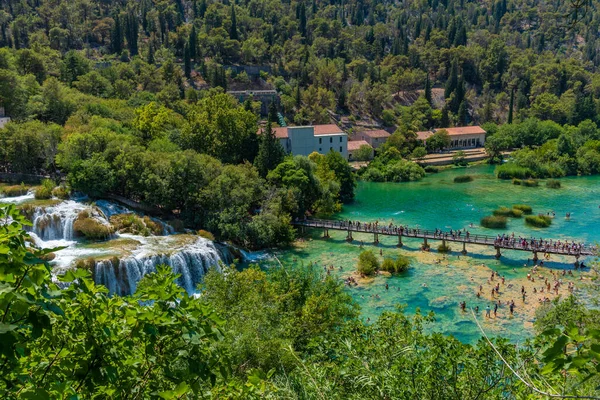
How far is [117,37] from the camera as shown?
9188 centimetres

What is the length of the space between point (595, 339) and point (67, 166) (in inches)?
1512

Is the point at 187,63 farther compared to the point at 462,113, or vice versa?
the point at 462,113

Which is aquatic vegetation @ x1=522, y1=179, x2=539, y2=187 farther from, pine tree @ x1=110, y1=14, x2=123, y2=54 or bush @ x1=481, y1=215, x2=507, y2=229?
pine tree @ x1=110, y1=14, x2=123, y2=54

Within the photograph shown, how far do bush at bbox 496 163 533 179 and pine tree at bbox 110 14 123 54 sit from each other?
69.5 meters

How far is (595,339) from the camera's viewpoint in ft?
10.8

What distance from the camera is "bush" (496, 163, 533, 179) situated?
62.8 metres

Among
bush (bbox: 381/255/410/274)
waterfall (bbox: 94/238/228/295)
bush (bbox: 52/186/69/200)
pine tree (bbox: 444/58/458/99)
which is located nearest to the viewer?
waterfall (bbox: 94/238/228/295)

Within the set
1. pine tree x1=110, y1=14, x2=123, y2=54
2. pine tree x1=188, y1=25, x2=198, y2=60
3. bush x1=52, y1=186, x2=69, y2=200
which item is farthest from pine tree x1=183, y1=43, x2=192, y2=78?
bush x1=52, y1=186, x2=69, y2=200

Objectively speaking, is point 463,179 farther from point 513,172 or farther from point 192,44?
point 192,44

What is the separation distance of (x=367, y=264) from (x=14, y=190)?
2501 centimetres

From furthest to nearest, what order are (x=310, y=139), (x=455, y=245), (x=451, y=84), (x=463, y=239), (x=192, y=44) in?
(x=451, y=84) → (x=192, y=44) → (x=310, y=139) → (x=455, y=245) → (x=463, y=239)

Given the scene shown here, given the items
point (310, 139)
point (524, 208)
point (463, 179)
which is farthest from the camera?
point (463, 179)

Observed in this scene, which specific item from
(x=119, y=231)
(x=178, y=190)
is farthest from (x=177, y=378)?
(x=178, y=190)

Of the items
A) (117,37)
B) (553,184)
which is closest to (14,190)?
(553,184)
